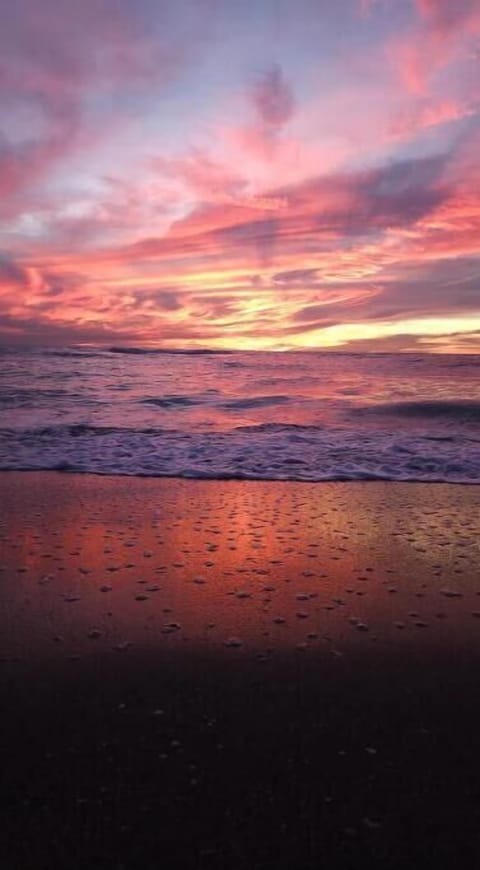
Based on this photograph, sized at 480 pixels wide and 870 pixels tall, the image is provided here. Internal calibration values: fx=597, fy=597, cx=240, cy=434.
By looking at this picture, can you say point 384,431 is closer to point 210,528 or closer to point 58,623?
point 210,528

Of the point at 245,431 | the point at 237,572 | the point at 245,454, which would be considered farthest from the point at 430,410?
the point at 237,572

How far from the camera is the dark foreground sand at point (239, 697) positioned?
1948mm

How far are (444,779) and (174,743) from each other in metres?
1.03

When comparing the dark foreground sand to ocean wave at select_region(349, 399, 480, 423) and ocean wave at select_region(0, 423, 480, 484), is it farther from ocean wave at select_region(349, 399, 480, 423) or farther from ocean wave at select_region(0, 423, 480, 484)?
ocean wave at select_region(349, 399, 480, 423)

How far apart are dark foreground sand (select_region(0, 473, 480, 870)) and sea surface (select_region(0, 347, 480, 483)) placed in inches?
128

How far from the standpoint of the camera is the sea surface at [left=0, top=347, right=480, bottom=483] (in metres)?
8.38

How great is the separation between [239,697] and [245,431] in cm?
984

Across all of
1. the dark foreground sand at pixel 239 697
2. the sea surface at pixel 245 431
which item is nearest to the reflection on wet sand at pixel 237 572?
the dark foreground sand at pixel 239 697

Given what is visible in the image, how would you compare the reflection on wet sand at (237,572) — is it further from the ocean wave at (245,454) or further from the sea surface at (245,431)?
the sea surface at (245,431)

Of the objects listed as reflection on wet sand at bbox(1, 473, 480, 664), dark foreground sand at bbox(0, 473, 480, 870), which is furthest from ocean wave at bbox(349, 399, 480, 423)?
dark foreground sand at bbox(0, 473, 480, 870)

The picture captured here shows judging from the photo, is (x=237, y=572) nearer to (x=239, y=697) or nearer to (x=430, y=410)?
(x=239, y=697)

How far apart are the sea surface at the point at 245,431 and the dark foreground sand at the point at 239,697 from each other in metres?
3.25

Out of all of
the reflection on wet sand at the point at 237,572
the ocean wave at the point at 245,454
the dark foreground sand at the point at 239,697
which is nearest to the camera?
the dark foreground sand at the point at 239,697

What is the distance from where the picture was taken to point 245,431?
40.9ft
